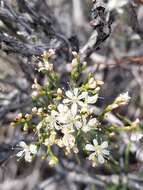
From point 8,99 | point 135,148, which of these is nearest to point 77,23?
point 8,99

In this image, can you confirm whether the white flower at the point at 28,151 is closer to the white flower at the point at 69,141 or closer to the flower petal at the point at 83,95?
the white flower at the point at 69,141

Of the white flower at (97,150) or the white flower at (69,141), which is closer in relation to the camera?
the white flower at (69,141)

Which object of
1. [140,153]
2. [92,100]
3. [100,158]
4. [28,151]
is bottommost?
[100,158]

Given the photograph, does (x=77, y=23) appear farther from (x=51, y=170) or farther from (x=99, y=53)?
(x=51, y=170)

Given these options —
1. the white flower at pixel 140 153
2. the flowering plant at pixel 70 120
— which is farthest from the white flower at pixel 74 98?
the white flower at pixel 140 153

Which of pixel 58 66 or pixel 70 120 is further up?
pixel 58 66

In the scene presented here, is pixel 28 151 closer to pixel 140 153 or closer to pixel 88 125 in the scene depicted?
→ pixel 88 125

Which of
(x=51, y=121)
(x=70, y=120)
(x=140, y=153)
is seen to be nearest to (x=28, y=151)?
(x=51, y=121)

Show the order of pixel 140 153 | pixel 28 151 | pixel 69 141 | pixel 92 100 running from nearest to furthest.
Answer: pixel 69 141 → pixel 92 100 → pixel 28 151 → pixel 140 153
